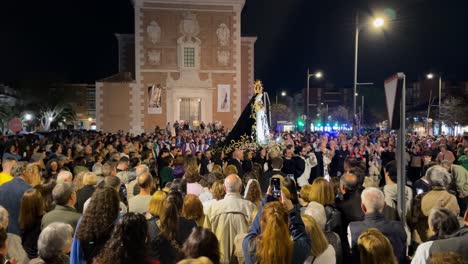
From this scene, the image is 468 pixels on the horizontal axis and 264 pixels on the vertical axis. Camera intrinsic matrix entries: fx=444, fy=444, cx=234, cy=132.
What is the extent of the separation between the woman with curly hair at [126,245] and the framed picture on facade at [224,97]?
3232 cm

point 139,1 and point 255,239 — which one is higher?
→ point 139,1

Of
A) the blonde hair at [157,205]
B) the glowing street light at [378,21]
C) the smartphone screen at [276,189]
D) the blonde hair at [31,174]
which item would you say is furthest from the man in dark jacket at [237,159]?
the glowing street light at [378,21]

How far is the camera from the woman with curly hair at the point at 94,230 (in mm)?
4293

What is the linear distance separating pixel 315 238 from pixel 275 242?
2.06ft

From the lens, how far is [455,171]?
941 centimetres

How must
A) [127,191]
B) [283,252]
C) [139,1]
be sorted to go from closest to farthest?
[283,252] → [127,191] → [139,1]

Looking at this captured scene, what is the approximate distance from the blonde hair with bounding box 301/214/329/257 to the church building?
3117 cm

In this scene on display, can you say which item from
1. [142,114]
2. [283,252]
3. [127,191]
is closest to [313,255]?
[283,252]

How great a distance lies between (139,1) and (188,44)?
4.93 m

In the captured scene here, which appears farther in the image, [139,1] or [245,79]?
[245,79]

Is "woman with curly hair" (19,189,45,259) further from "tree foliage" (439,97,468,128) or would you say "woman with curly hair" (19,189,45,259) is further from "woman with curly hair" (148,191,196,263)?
"tree foliage" (439,97,468,128)

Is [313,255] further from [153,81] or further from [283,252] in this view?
[153,81]

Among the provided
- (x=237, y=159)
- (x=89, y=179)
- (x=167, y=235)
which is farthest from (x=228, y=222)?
(x=237, y=159)

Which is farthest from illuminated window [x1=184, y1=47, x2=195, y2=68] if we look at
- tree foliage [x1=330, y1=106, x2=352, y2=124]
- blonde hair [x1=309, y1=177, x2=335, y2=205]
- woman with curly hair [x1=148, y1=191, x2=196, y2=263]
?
tree foliage [x1=330, y1=106, x2=352, y2=124]
